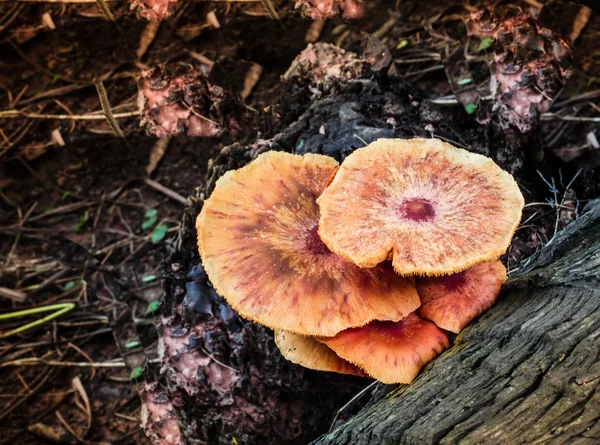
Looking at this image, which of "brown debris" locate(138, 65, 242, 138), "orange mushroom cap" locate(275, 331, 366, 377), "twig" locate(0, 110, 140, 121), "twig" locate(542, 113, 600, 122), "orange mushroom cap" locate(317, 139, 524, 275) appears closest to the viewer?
"orange mushroom cap" locate(317, 139, 524, 275)

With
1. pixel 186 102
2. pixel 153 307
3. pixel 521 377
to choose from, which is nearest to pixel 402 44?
pixel 186 102

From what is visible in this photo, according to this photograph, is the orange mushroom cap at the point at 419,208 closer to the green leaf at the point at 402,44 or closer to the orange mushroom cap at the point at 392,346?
the orange mushroom cap at the point at 392,346

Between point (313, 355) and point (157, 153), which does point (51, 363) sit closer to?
point (157, 153)

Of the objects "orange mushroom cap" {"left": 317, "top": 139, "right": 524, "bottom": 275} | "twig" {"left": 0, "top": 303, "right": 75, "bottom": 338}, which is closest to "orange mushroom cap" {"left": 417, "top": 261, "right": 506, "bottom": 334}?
"orange mushroom cap" {"left": 317, "top": 139, "right": 524, "bottom": 275}

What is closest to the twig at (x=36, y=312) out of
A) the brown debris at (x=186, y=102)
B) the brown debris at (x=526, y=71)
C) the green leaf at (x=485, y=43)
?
the brown debris at (x=186, y=102)

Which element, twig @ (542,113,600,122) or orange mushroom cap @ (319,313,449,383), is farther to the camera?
twig @ (542,113,600,122)

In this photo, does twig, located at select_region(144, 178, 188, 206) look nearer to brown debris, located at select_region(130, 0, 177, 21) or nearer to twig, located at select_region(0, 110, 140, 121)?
twig, located at select_region(0, 110, 140, 121)

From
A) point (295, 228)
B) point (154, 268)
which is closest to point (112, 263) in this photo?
point (154, 268)
